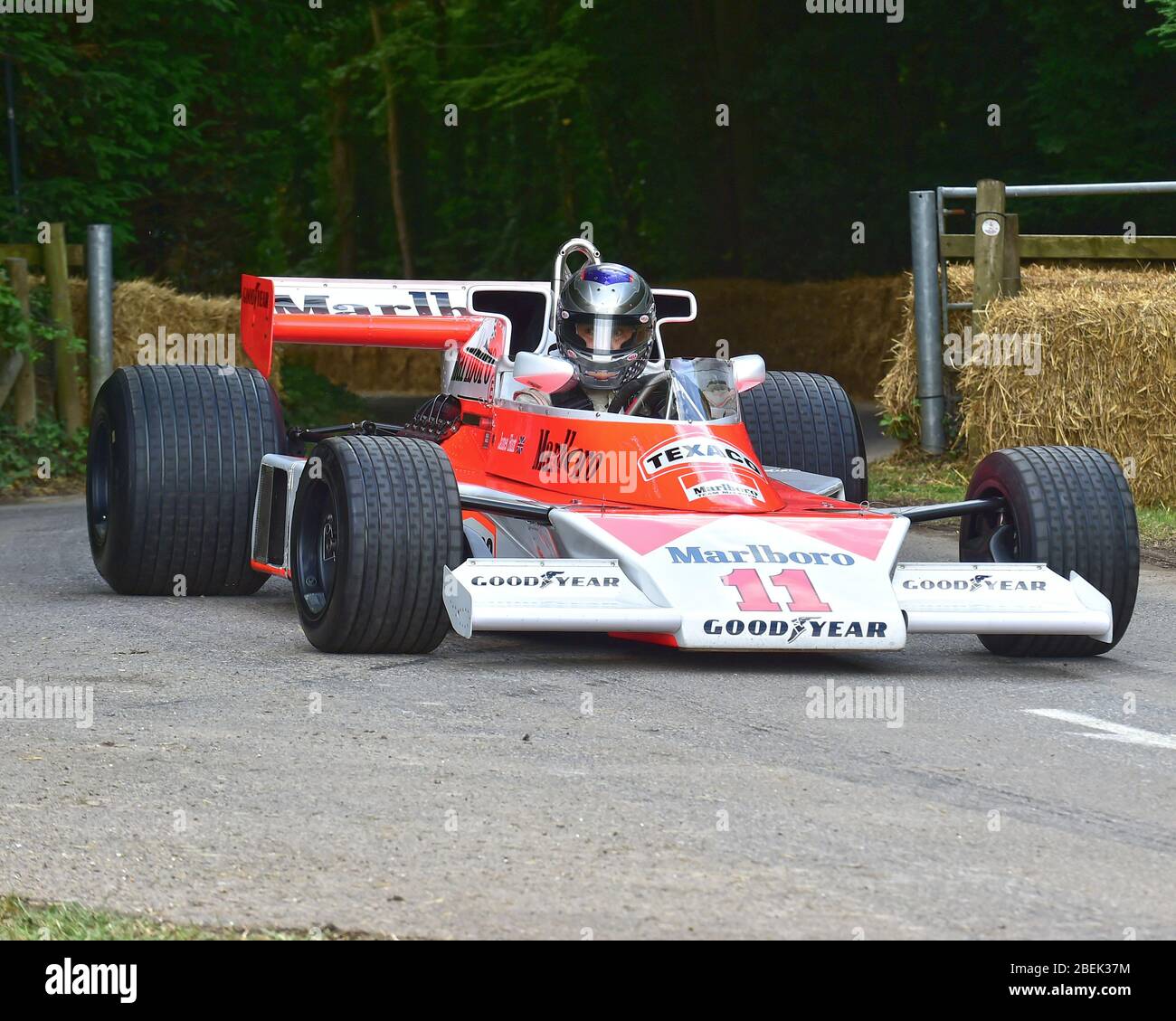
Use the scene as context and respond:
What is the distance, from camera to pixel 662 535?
317 inches

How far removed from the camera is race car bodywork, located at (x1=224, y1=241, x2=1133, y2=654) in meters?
7.71

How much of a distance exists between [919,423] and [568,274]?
7.11 m

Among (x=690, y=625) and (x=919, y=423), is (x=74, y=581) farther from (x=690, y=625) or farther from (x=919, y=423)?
(x=919, y=423)

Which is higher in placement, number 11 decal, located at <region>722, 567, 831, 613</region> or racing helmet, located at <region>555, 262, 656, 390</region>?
racing helmet, located at <region>555, 262, 656, 390</region>

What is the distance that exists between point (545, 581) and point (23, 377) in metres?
10.3

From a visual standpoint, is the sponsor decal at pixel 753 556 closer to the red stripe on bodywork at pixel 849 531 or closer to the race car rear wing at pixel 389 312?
the red stripe on bodywork at pixel 849 531

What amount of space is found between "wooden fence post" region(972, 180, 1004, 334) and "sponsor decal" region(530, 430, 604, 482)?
7.29 metres

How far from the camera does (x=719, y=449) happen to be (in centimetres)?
889

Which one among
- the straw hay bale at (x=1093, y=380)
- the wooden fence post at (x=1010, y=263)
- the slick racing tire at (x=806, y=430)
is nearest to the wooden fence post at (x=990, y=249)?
the wooden fence post at (x=1010, y=263)

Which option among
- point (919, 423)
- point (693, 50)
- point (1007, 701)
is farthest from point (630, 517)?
point (693, 50)

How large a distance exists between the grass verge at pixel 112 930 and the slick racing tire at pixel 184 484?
5.56 metres

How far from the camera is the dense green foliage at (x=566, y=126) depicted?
20500 millimetres

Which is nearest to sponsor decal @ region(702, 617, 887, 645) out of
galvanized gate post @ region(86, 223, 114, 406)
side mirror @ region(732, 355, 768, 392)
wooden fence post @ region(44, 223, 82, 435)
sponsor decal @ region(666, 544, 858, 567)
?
sponsor decal @ region(666, 544, 858, 567)

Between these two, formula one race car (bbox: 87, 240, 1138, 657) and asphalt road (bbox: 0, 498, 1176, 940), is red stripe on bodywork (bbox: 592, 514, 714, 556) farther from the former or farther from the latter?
asphalt road (bbox: 0, 498, 1176, 940)
